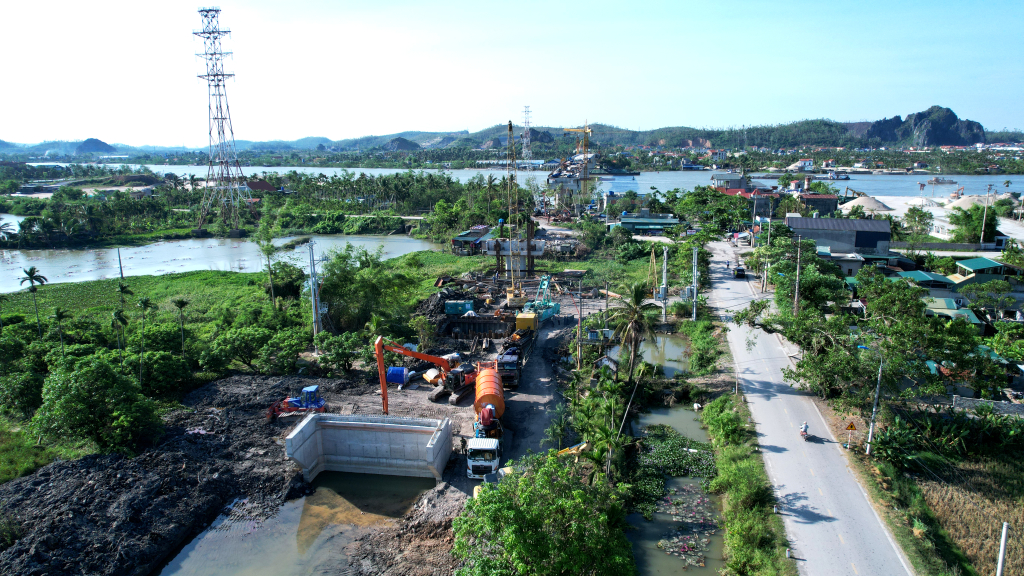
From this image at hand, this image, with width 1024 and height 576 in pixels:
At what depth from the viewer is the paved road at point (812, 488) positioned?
39.9 feet

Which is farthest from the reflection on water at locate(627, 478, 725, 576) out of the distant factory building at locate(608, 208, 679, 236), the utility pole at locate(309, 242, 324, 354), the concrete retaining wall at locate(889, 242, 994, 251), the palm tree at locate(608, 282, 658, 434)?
the distant factory building at locate(608, 208, 679, 236)

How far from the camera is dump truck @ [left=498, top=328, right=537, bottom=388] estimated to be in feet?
72.7

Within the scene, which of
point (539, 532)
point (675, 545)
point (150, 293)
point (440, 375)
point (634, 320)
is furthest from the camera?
point (150, 293)

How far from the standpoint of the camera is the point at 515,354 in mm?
23297

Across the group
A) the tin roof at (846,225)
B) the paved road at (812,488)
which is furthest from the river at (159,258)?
the tin roof at (846,225)

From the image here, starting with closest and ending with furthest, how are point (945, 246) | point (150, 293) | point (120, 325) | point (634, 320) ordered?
point (634, 320), point (120, 325), point (150, 293), point (945, 246)

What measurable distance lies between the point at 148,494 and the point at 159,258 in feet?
149

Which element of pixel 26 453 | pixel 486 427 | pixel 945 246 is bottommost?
pixel 26 453

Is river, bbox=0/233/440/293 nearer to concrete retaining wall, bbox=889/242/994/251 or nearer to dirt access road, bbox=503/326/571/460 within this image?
dirt access road, bbox=503/326/571/460

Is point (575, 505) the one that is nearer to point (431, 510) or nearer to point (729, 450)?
point (431, 510)

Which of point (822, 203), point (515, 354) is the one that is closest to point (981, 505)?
point (515, 354)

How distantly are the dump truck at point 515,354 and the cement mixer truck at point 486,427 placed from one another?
805 millimetres

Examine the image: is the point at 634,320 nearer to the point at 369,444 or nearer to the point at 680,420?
the point at 680,420

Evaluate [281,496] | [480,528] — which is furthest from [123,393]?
[480,528]
